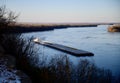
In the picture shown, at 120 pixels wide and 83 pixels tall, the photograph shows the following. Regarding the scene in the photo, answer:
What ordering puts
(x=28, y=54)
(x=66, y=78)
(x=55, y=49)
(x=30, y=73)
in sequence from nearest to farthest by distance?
(x=30, y=73)
(x=66, y=78)
(x=28, y=54)
(x=55, y=49)

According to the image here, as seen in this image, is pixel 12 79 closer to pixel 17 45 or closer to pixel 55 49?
pixel 17 45

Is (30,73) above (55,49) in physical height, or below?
above

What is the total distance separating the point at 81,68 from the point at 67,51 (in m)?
12.2

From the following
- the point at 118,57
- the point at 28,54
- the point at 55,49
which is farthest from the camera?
the point at 55,49

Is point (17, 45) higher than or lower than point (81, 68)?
higher

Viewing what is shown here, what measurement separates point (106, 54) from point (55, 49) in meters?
7.49

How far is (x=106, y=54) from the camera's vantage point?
20469 millimetres

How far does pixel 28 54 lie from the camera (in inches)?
418

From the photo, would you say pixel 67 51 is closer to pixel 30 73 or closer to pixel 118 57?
pixel 118 57

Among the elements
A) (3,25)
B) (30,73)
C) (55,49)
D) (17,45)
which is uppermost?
(3,25)

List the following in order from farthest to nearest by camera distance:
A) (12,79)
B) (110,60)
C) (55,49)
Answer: (55,49), (110,60), (12,79)

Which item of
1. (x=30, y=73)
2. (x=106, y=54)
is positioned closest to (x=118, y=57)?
(x=106, y=54)

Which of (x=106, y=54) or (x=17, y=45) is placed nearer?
(x=17, y=45)

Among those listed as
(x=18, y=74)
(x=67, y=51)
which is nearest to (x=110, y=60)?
(x=67, y=51)
